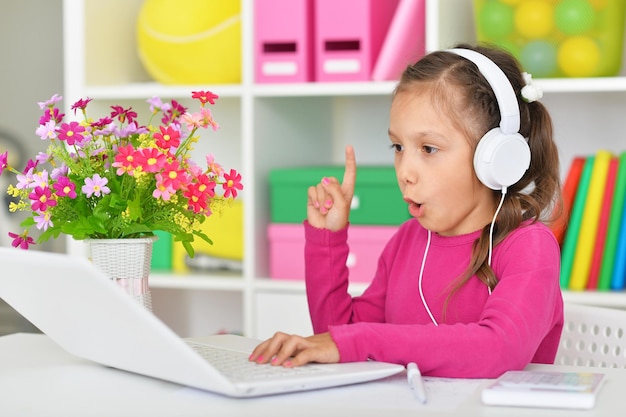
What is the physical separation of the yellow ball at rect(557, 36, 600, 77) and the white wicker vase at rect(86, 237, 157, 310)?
1.18 m

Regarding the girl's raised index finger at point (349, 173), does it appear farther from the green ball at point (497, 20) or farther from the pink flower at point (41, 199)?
the green ball at point (497, 20)

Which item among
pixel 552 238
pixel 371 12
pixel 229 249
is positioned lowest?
pixel 229 249

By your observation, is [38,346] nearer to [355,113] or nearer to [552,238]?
[552,238]

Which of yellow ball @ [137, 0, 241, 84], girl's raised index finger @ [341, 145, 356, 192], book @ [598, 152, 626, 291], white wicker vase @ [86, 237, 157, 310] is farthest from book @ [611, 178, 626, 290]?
white wicker vase @ [86, 237, 157, 310]

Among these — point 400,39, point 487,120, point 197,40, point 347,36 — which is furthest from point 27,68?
point 487,120

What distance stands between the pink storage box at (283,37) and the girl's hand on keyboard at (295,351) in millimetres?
1235

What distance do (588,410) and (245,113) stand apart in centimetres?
144

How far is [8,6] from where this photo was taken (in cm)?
260

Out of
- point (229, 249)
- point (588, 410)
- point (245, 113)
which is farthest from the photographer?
point (229, 249)

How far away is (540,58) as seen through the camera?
2016mm

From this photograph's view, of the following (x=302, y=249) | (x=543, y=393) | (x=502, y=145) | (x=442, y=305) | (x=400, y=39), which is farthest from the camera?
(x=302, y=249)

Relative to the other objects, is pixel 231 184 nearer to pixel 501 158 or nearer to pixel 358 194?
pixel 501 158

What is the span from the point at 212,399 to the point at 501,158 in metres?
0.51

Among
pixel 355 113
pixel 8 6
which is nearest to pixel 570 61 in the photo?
pixel 355 113
